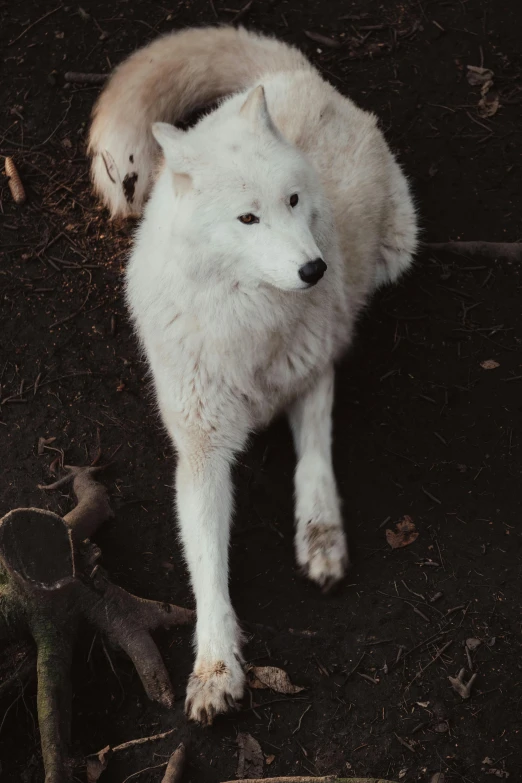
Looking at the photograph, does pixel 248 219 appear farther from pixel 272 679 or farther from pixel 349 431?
pixel 272 679

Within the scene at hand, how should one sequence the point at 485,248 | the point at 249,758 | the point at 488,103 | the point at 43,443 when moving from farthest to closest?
1. the point at 488,103
2. the point at 485,248
3. the point at 43,443
4. the point at 249,758

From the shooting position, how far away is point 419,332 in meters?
4.38

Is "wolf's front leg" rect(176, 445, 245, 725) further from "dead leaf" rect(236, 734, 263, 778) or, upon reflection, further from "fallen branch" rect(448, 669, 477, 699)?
"fallen branch" rect(448, 669, 477, 699)

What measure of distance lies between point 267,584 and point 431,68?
3772 millimetres

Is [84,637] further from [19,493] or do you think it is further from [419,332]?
[419,332]

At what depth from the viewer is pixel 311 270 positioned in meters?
2.77

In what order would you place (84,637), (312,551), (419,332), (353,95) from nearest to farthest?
(84,637), (312,551), (419,332), (353,95)

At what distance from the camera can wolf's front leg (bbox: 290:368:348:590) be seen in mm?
3422

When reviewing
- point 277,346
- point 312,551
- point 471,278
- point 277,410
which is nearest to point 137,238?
point 277,346

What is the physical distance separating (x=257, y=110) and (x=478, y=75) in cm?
294

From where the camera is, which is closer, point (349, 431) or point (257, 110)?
point (257, 110)

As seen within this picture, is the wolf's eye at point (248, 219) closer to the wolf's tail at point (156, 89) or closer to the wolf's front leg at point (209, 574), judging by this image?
the wolf's front leg at point (209, 574)

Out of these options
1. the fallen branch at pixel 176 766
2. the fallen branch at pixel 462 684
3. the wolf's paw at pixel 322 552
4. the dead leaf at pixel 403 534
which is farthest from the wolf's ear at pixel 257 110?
the fallen branch at pixel 176 766

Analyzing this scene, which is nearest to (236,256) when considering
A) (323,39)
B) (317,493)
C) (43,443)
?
(317,493)
